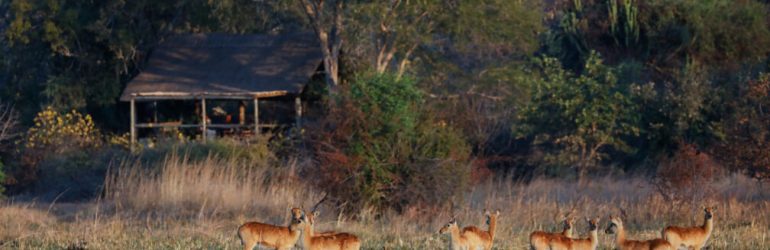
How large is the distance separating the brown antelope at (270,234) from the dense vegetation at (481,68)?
10490mm

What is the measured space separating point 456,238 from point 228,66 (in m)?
23.4

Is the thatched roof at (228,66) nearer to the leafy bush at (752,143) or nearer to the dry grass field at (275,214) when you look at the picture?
the dry grass field at (275,214)

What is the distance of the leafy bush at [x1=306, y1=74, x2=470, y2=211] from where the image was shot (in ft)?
64.4

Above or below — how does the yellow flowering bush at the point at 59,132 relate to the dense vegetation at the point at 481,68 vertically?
below

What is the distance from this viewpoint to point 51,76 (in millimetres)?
36656

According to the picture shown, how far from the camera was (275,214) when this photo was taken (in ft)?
67.7

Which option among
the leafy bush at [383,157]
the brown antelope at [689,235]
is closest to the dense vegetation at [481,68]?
the leafy bush at [383,157]

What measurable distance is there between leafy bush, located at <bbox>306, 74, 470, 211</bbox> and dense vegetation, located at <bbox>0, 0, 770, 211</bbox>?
358 cm

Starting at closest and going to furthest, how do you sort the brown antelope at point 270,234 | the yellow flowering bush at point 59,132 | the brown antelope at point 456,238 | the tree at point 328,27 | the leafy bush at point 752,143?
the brown antelope at point 456,238
the brown antelope at point 270,234
the leafy bush at point 752,143
the yellow flowering bush at point 59,132
the tree at point 328,27

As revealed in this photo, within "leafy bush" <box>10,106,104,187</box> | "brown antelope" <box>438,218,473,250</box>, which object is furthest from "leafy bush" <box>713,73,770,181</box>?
"leafy bush" <box>10,106,104,187</box>

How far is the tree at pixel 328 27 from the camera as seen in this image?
3381cm

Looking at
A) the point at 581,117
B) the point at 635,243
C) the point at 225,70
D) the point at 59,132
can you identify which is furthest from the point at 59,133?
the point at 635,243

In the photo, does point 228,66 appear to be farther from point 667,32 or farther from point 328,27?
point 667,32

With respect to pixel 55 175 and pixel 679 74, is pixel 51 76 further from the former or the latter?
pixel 679 74
